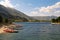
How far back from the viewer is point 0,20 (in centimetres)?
13975
